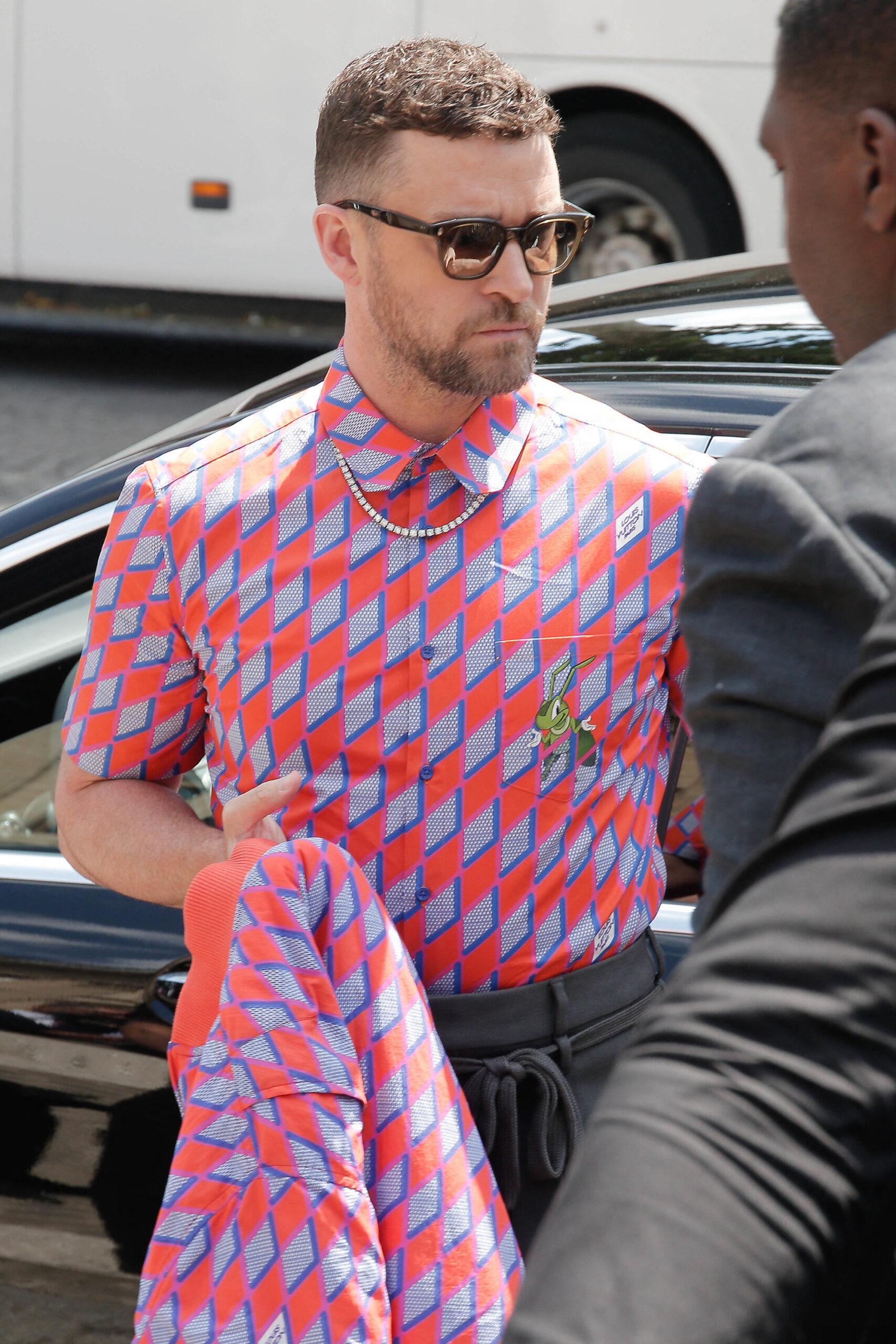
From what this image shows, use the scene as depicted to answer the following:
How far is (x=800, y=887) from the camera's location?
781mm

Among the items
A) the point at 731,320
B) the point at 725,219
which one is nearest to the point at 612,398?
the point at 731,320

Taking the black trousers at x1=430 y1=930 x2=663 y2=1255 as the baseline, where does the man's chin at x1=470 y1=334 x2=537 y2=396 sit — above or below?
above

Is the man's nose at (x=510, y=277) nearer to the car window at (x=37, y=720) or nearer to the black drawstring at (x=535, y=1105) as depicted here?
the black drawstring at (x=535, y=1105)

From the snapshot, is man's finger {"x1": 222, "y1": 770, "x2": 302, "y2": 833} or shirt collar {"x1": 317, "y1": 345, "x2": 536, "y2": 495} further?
shirt collar {"x1": 317, "y1": 345, "x2": 536, "y2": 495}

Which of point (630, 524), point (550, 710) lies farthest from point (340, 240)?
point (550, 710)

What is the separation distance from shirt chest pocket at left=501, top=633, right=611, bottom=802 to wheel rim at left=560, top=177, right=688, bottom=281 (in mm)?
6398

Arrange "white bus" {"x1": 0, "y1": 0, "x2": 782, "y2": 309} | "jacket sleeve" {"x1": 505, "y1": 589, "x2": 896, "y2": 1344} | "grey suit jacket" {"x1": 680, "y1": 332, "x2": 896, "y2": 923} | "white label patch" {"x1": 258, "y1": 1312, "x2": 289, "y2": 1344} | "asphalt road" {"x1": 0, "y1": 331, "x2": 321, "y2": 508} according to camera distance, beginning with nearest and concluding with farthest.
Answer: "jacket sleeve" {"x1": 505, "y1": 589, "x2": 896, "y2": 1344} < "grey suit jacket" {"x1": 680, "y1": 332, "x2": 896, "y2": 923} < "white label patch" {"x1": 258, "y1": 1312, "x2": 289, "y2": 1344} < "asphalt road" {"x1": 0, "y1": 331, "x2": 321, "y2": 508} < "white bus" {"x1": 0, "y1": 0, "x2": 782, "y2": 309}

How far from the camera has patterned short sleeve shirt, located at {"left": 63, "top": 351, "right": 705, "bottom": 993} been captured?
1.61 meters

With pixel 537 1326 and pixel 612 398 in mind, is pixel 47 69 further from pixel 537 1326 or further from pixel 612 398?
pixel 537 1326

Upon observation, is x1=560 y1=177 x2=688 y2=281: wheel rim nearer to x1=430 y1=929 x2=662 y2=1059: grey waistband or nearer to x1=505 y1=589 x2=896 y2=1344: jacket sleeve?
x1=430 y1=929 x2=662 y2=1059: grey waistband

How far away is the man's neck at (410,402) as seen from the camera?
5.68ft

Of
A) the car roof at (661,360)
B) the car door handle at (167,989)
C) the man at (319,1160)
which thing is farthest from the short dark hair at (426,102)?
the car door handle at (167,989)

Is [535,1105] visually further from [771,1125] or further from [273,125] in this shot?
[273,125]

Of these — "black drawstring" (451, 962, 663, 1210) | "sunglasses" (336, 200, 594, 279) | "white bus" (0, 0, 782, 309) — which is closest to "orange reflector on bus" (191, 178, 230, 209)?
"white bus" (0, 0, 782, 309)
